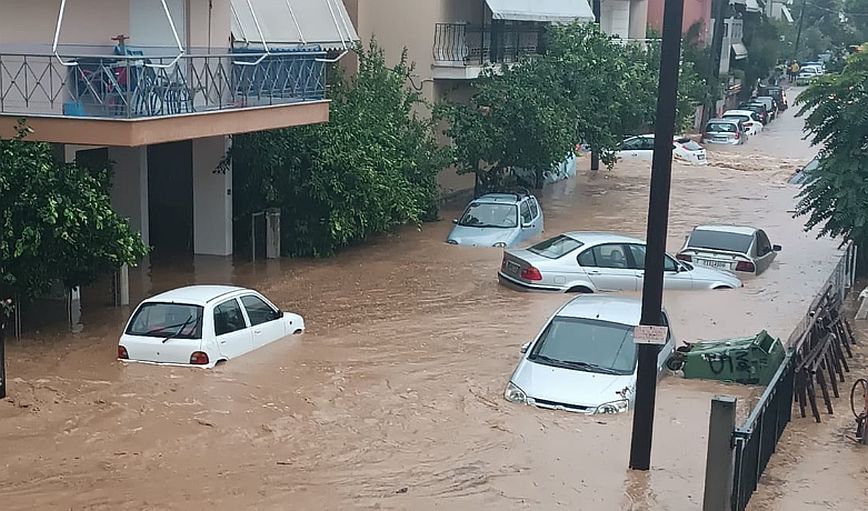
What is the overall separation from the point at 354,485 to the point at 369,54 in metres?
20.1

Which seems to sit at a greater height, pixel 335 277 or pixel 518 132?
pixel 518 132

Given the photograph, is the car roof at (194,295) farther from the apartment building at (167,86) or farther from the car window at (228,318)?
the apartment building at (167,86)

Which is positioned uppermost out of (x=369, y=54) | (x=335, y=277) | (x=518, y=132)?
(x=369, y=54)

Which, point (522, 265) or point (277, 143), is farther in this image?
point (277, 143)

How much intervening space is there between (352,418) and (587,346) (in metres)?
2.97

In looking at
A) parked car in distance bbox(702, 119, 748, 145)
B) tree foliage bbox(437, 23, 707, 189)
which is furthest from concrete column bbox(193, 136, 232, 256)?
parked car in distance bbox(702, 119, 748, 145)

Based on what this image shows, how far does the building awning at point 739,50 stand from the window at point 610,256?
6028 cm

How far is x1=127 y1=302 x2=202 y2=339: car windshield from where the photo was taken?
15.1 meters

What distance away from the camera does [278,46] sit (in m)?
25.7

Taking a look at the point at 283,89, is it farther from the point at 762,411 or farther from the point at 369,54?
the point at 762,411

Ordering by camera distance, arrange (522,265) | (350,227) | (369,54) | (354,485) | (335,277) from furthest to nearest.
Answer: (369,54), (350,227), (335,277), (522,265), (354,485)

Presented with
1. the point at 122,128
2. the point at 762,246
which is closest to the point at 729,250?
the point at 762,246

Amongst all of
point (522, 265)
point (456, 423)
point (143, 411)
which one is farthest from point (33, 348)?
point (522, 265)

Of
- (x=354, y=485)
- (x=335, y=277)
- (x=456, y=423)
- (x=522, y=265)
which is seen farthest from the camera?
(x=335, y=277)
